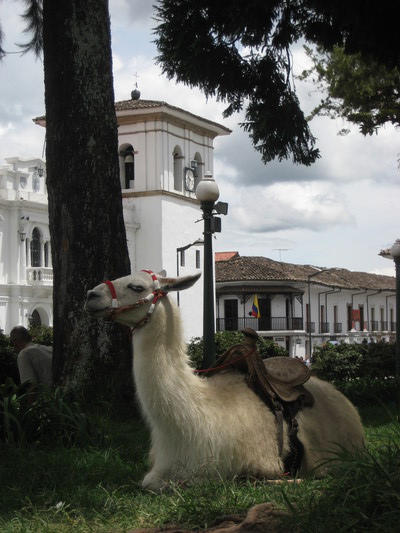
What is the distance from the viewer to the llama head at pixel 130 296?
5820 mm

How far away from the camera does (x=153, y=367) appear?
5.73 metres

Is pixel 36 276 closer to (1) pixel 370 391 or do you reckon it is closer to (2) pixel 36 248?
(2) pixel 36 248

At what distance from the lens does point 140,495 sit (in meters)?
5.60

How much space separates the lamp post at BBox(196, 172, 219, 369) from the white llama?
6885 mm

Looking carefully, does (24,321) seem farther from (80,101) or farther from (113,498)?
(113,498)


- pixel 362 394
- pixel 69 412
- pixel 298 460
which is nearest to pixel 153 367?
pixel 298 460

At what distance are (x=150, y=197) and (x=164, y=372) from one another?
55616mm

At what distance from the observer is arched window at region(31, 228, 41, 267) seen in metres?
53.6

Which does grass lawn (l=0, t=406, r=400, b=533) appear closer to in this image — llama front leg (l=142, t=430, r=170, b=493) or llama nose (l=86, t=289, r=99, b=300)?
llama front leg (l=142, t=430, r=170, b=493)

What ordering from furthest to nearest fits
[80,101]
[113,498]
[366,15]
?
[80,101] < [366,15] < [113,498]

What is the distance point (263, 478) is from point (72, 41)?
18.0 feet

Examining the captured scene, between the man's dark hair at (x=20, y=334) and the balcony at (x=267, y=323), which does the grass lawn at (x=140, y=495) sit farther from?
the balcony at (x=267, y=323)

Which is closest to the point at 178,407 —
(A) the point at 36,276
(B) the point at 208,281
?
(B) the point at 208,281

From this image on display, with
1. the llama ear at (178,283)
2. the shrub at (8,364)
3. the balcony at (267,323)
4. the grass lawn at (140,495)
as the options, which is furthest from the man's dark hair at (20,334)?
the balcony at (267,323)
